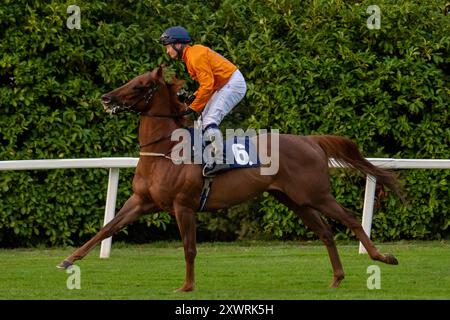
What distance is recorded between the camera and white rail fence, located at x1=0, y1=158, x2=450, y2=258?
1039 cm

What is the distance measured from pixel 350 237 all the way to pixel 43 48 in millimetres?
3677

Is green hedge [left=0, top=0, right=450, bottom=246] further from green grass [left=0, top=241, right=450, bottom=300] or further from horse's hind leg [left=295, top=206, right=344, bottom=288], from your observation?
horse's hind leg [left=295, top=206, right=344, bottom=288]

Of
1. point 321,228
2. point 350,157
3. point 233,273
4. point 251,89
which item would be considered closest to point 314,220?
point 321,228

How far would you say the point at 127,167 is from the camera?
34.8 ft

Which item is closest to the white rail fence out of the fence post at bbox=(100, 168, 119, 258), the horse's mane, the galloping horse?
the fence post at bbox=(100, 168, 119, 258)

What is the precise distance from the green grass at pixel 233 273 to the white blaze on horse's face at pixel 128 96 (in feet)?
4.41

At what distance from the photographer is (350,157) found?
368 inches

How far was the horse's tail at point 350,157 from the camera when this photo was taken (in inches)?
364

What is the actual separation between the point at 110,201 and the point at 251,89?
201 centimetres

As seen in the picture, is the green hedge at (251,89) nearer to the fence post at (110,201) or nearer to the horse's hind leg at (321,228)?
the fence post at (110,201)

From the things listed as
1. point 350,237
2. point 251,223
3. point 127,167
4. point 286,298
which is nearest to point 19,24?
point 127,167

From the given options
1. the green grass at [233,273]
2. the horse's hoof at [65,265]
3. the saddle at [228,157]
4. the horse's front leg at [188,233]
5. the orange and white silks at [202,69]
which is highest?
the orange and white silks at [202,69]

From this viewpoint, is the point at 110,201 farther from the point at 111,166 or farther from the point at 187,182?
the point at 187,182

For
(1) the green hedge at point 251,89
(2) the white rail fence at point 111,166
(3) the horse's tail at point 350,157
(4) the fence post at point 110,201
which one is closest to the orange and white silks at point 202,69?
(3) the horse's tail at point 350,157
